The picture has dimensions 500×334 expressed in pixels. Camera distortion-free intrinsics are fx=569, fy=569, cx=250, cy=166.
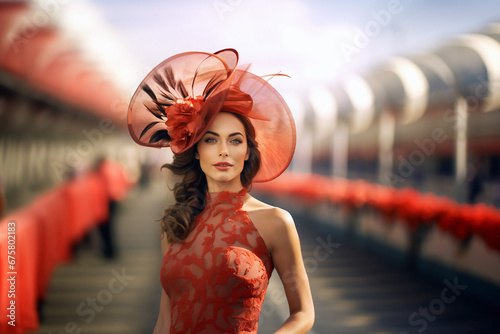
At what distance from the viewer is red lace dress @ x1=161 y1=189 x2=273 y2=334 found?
161 centimetres

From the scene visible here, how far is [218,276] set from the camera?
5.28ft

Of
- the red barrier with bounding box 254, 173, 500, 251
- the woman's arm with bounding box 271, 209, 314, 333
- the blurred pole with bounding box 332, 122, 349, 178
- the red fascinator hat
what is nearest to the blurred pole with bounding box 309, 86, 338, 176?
the blurred pole with bounding box 332, 122, 349, 178

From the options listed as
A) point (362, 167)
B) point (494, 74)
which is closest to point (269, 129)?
point (494, 74)

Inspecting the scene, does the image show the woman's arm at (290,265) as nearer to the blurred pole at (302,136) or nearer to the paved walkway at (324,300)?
the paved walkway at (324,300)

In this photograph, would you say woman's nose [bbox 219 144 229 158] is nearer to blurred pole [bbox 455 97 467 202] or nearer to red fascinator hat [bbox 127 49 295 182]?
red fascinator hat [bbox 127 49 295 182]

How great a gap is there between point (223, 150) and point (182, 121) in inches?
6.0

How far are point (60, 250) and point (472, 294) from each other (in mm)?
4554

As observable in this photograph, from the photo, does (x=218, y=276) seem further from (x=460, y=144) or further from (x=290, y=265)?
(x=460, y=144)

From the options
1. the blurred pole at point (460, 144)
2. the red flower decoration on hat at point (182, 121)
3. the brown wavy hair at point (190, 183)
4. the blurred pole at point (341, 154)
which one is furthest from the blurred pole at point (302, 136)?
the red flower decoration on hat at point (182, 121)

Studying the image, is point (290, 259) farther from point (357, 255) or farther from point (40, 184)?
point (40, 184)

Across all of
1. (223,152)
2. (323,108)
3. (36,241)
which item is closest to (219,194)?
(223,152)

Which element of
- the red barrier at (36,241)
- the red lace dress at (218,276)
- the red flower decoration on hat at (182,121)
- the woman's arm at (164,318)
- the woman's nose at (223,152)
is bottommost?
the red barrier at (36,241)

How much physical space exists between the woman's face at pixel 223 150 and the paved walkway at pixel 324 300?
3.48 metres

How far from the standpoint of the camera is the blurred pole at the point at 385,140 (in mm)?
→ 12133
